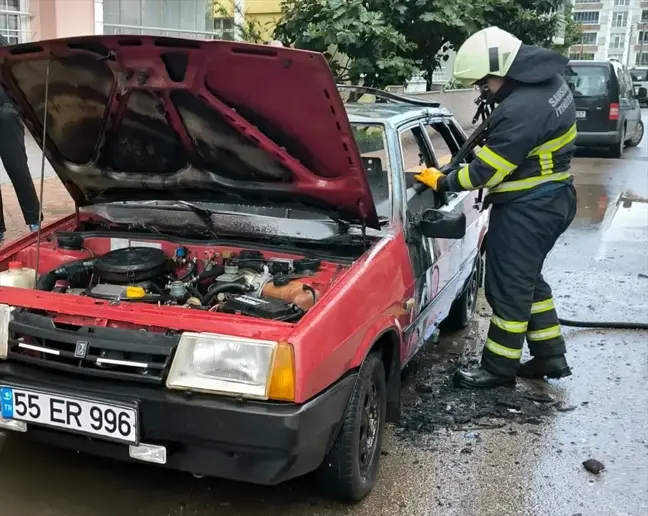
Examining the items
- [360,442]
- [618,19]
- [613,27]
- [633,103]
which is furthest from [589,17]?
[360,442]

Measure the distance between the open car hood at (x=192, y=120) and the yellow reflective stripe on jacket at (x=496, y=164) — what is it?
0.83 metres

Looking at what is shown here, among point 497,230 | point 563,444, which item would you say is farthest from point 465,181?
point 563,444

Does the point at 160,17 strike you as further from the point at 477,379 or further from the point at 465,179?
the point at 477,379

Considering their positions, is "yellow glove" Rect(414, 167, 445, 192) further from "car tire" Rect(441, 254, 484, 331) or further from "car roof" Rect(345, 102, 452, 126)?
"car tire" Rect(441, 254, 484, 331)

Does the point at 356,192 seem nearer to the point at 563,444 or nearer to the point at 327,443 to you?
the point at 327,443

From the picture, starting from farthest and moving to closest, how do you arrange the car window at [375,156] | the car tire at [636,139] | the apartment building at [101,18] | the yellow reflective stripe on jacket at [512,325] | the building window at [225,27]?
the car tire at [636,139] < the building window at [225,27] < the apartment building at [101,18] < the yellow reflective stripe on jacket at [512,325] < the car window at [375,156]

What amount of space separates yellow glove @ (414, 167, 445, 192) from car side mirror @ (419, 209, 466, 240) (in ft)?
1.10

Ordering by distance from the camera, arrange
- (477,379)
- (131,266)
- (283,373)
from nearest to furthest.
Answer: (283,373)
(131,266)
(477,379)

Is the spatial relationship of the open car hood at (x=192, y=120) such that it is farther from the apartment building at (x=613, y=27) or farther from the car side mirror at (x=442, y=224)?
the apartment building at (x=613, y=27)

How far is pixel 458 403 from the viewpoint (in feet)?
13.3

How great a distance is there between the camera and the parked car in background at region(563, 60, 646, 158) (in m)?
14.3

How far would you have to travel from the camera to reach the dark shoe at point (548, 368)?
4375mm

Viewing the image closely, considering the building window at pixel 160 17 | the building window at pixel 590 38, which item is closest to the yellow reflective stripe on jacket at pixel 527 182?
the building window at pixel 160 17

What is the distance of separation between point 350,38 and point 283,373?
415 inches
